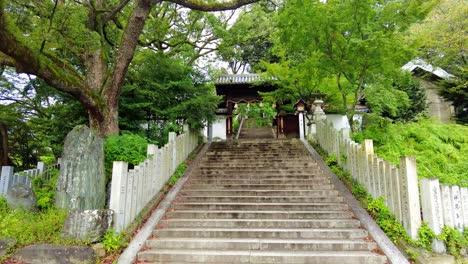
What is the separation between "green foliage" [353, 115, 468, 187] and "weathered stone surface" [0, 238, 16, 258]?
8287 millimetres

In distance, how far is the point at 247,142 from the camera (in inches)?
463

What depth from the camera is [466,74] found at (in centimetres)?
1233

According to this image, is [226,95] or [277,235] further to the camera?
[226,95]

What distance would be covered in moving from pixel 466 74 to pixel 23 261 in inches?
645

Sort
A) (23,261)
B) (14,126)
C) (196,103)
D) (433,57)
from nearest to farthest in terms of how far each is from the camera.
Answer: (23,261) < (196,103) < (14,126) < (433,57)

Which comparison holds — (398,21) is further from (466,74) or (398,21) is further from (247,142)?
(466,74)

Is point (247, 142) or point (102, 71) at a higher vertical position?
point (102, 71)

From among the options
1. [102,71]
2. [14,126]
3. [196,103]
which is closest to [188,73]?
[196,103]

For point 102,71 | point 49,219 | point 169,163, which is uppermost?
point 102,71

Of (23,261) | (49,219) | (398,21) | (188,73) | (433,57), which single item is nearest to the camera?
(23,261)

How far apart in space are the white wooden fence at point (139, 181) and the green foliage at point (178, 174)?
0.10 m

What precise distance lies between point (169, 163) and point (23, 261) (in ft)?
12.7

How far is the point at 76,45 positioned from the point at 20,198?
4.39 meters

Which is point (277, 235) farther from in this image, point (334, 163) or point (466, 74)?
point (466, 74)
